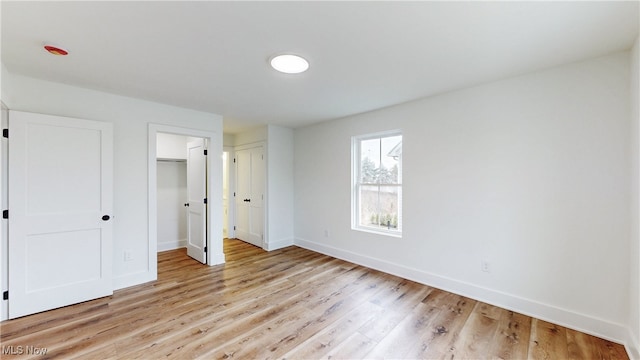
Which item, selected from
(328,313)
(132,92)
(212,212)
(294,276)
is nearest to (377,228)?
(294,276)

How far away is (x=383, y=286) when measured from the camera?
3.23m

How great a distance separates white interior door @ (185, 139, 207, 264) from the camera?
4.12 meters

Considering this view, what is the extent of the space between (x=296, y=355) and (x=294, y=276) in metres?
1.60

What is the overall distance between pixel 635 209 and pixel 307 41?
2826mm

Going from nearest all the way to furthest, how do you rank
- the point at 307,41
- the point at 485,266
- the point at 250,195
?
the point at 307,41 → the point at 485,266 → the point at 250,195

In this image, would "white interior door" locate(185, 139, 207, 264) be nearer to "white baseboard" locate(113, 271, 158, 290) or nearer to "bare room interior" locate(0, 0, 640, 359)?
"bare room interior" locate(0, 0, 640, 359)

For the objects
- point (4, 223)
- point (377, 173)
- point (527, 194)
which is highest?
point (377, 173)

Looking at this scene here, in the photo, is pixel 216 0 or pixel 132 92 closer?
pixel 216 0

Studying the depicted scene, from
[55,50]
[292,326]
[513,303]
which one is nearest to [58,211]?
[55,50]

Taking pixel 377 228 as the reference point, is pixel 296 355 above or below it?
below

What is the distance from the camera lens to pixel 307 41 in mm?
1958

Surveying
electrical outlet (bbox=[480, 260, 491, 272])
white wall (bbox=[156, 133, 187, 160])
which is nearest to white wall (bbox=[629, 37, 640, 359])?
electrical outlet (bbox=[480, 260, 491, 272])

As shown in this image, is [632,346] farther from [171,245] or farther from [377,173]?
[171,245]

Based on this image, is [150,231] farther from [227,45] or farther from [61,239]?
[227,45]
